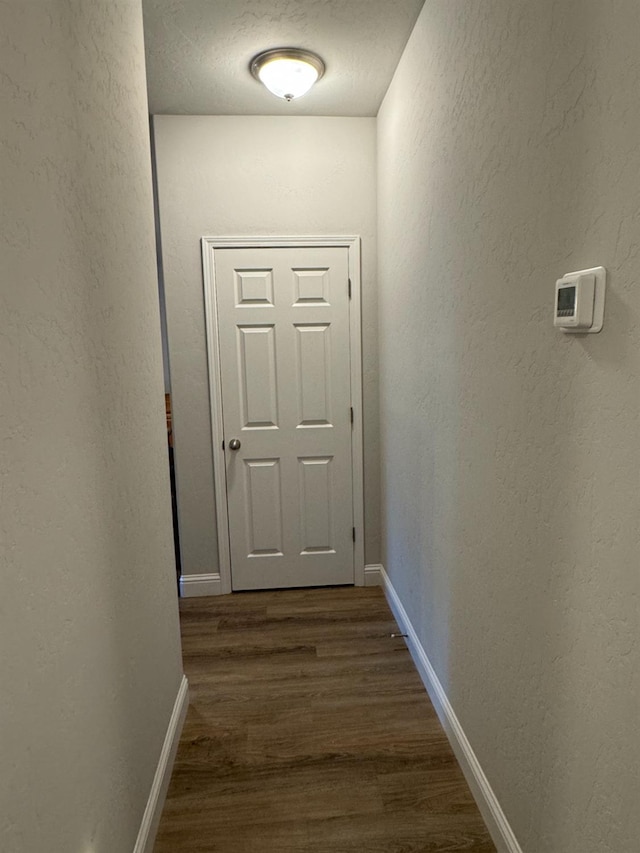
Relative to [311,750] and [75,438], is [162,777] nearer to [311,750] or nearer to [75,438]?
[311,750]

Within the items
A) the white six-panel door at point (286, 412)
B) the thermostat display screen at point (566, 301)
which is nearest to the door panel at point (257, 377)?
the white six-panel door at point (286, 412)

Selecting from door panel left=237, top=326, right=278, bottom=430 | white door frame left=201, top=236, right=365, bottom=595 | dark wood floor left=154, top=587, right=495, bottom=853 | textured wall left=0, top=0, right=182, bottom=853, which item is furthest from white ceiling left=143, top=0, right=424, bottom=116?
dark wood floor left=154, top=587, right=495, bottom=853

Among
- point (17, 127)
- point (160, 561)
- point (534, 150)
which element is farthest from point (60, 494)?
point (534, 150)

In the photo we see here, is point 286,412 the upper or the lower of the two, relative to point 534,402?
lower

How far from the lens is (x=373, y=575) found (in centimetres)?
325

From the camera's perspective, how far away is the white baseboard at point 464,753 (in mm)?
1483

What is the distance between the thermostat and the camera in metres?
0.97

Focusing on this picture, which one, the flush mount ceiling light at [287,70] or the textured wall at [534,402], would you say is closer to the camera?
the textured wall at [534,402]

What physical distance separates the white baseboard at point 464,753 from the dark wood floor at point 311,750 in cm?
4

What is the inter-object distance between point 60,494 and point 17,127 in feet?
2.08

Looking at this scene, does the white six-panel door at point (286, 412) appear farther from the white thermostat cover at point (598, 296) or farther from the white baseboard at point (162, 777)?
the white thermostat cover at point (598, 296)

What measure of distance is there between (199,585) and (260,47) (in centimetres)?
272

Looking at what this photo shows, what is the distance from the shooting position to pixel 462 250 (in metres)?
1.66

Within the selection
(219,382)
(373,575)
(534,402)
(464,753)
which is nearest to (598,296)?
(534,402)
